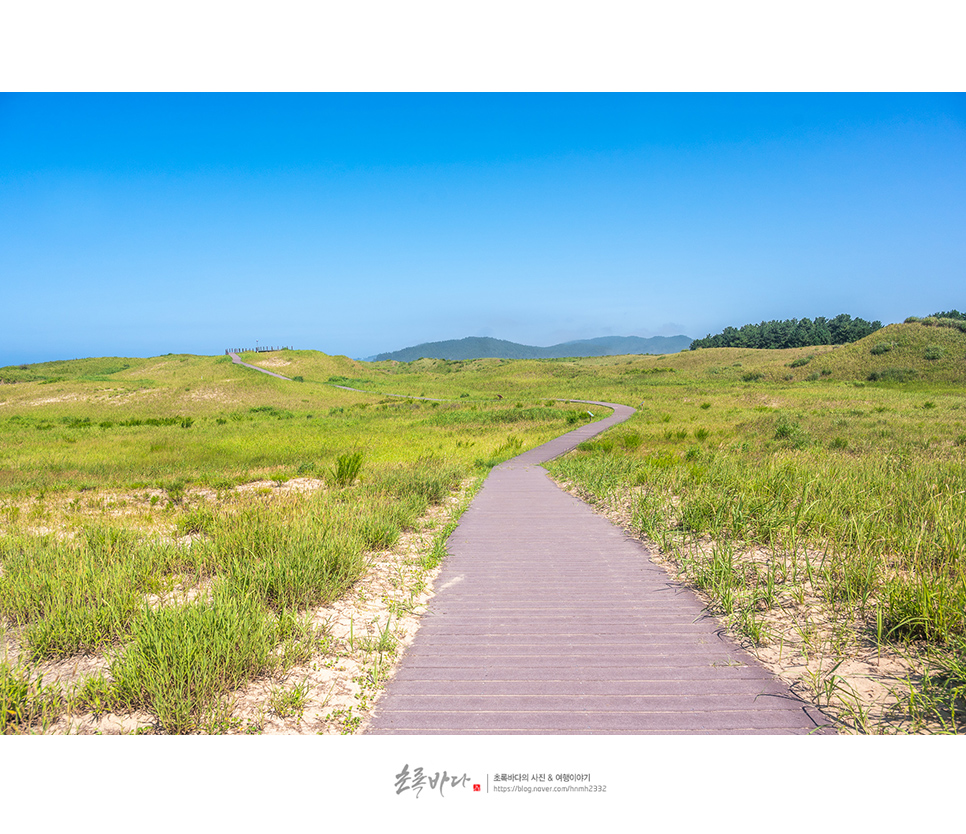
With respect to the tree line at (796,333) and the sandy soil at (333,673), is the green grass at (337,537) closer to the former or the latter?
the sandy soil at (333,673)

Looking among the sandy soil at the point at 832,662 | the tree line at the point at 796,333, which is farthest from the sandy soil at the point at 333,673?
the tree line at the point at 796,333

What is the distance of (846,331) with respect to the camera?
123 meters

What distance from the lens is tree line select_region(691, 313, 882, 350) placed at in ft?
411

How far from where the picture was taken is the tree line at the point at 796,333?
125 m

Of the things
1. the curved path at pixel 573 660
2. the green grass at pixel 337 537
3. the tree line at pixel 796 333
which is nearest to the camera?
the curved path at pixel 573 660

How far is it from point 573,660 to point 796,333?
153m

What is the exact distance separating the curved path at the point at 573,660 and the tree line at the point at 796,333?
141969 millimetres

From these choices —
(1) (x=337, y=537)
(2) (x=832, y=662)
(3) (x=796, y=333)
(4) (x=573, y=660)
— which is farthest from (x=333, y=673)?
(3) (x=796, y=333)

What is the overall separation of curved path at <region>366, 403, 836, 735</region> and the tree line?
142 meters

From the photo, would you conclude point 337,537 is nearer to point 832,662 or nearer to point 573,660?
point 573,660

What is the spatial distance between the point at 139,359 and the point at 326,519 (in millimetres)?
120437

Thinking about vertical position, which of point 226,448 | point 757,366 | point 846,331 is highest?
point 846,331
